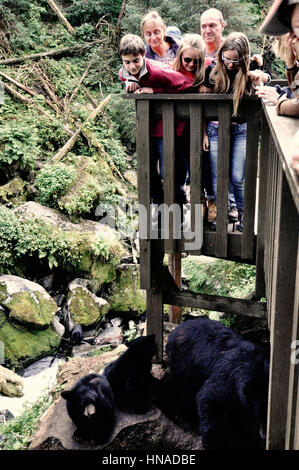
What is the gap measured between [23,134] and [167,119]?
7114 millimetres

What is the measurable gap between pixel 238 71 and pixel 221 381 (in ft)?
7.42

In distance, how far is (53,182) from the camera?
962cm

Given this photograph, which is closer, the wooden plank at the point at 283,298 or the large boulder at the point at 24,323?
the wooden plank at the point at 283,298

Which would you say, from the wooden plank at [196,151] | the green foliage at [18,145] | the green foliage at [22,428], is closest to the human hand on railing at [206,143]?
the wooden plank at [196,151]

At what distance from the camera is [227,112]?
363 cm

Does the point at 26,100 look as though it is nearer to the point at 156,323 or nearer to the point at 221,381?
the point at 156,323

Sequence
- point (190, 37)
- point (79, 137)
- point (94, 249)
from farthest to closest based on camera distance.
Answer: point (79, 137), point (94, 249), point (190, 37)

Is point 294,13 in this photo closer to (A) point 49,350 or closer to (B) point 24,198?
(A) point 49,350

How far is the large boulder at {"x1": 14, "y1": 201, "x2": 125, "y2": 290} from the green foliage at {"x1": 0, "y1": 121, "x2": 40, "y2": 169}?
1.18 meters

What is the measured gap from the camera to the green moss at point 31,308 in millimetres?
7637

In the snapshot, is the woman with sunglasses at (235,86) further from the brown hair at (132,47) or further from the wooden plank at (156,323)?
the wooden plank at (156,323)

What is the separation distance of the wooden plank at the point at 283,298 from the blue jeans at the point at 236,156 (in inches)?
73.4

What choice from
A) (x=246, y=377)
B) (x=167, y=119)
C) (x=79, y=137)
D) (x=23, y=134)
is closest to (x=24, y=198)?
(x=23, y=134)

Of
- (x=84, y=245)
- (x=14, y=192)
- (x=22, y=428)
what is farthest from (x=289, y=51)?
(x=14, y=192)
